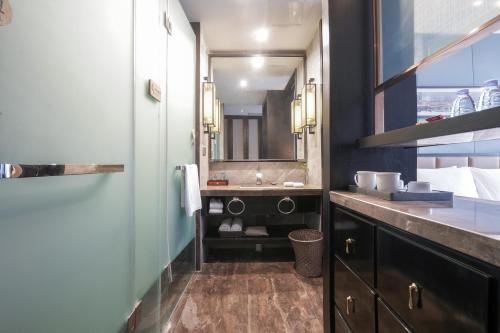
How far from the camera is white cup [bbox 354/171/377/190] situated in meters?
1.03

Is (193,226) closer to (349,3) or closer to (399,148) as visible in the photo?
(399,148)

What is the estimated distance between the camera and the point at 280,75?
290 centimetres

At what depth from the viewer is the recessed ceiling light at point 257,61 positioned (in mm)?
2787

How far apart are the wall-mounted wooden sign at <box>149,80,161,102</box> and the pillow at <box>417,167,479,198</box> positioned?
157 cm

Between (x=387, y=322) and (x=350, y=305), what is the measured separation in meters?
0.27

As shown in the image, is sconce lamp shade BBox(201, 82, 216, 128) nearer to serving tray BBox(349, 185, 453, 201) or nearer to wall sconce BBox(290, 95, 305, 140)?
wall sconce BBox(290, 95, 305, 140)

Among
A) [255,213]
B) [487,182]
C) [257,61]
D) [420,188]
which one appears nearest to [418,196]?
[420,188]

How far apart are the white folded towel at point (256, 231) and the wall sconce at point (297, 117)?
1.17 m

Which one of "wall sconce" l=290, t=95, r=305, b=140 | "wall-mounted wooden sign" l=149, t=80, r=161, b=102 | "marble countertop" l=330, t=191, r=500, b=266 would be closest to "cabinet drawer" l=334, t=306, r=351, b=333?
"marble countertop" l=330, t=191, r=500, b=266

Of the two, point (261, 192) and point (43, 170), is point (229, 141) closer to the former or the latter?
point (261, 192)

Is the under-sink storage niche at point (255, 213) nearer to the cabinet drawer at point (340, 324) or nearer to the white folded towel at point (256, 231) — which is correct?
the white folded towel at point (256, 231)

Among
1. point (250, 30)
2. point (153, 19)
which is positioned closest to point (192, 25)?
point (250, 30)

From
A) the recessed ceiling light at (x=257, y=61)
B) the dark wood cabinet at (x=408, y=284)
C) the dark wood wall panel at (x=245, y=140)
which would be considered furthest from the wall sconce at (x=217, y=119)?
the dark wood cabinet at (x=408, y=284)

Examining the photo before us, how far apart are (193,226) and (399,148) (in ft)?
5.86
